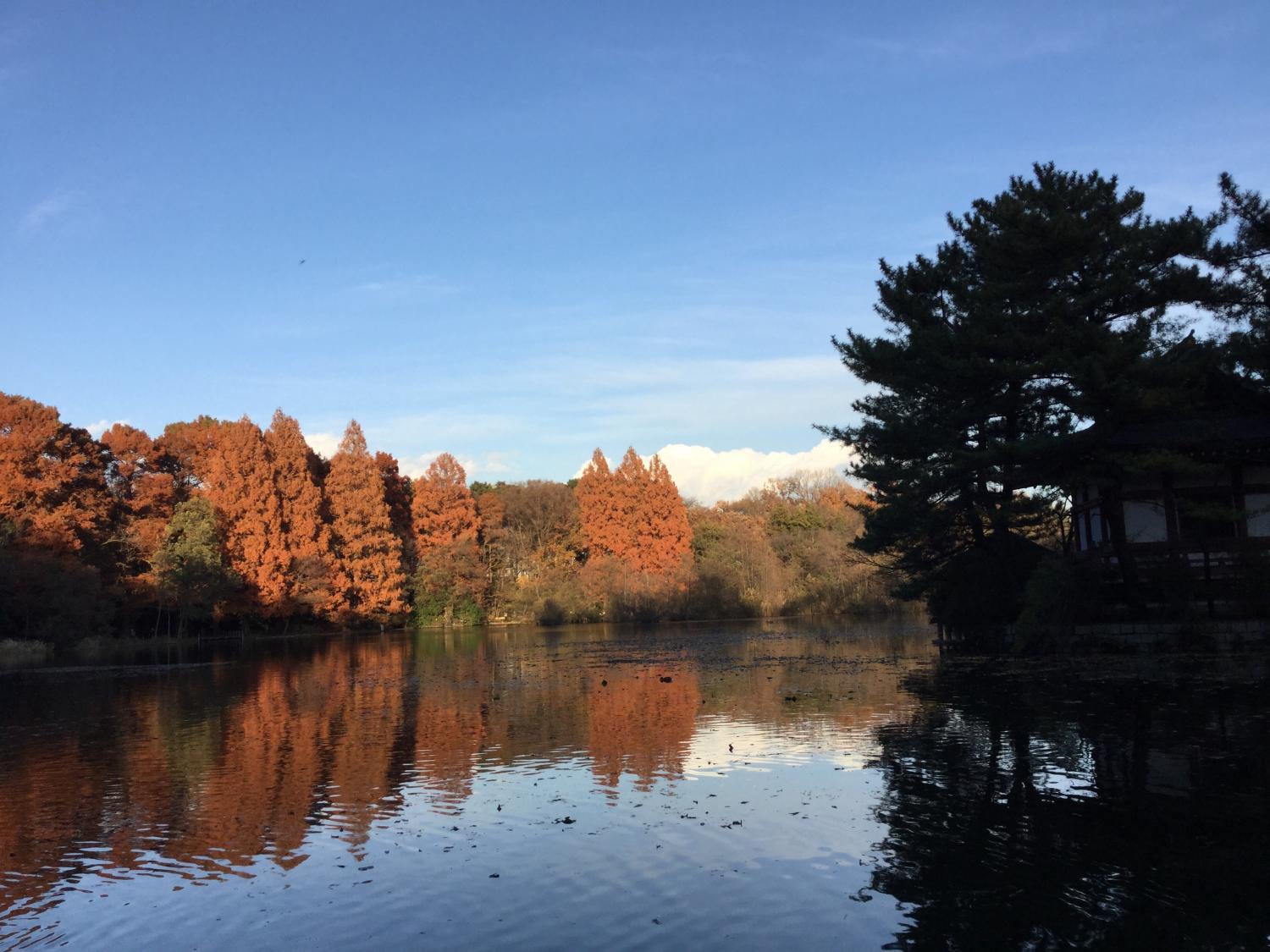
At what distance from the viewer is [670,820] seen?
32.7 feet

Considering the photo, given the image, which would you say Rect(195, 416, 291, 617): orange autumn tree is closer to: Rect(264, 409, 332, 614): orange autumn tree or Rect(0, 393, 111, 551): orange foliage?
Rect(264, 409, 332, 614): orange autumn tree

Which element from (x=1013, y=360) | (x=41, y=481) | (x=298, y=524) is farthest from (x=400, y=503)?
(x=1013, y=360)

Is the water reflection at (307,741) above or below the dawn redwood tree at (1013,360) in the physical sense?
below

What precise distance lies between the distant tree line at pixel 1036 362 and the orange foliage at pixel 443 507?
142 ft

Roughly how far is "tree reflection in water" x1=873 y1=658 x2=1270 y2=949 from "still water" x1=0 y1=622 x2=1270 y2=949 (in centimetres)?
4

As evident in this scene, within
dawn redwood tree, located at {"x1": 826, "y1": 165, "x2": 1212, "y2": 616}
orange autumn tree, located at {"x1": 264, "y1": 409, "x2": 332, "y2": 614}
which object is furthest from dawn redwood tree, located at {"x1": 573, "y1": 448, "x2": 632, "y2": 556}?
dawn redwood tree, located at {"x1": 826, "y1": 165, "x2": 1212, "y2": 616}

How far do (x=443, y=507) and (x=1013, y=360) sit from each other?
162 feet

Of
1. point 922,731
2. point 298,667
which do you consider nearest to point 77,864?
point 922,731

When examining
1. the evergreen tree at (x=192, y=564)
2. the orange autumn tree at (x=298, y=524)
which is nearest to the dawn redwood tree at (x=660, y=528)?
the orange autumn tree at (x=298, y=524)

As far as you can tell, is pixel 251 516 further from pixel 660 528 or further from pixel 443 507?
pixel 660 528

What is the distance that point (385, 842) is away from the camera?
9531mm

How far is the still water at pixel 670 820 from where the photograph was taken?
7.07 meters

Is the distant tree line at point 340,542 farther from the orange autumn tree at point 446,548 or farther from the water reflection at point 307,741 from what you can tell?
the water reflection at point 307,741

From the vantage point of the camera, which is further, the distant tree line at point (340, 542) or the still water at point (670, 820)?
the distant tree line at point (340, 542)
